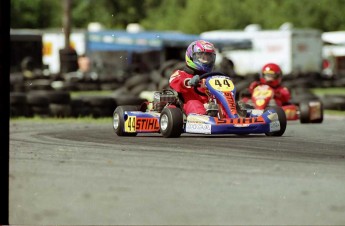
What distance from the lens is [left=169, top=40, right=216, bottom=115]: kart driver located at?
8.88 m

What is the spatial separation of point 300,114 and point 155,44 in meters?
21.3

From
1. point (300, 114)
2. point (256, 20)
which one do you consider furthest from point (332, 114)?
point (256, 20)

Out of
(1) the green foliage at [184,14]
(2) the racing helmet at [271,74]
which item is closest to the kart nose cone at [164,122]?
(2) the racing helmet at [271,74]

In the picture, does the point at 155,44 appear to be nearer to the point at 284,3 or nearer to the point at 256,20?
the point at 284,3

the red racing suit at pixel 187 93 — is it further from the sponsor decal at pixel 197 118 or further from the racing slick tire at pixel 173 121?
the racing slick tire at pixel 173 121

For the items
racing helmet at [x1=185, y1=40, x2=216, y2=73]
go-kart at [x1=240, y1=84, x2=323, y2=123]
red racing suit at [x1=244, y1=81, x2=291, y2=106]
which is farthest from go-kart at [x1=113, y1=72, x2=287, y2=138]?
red racing suit at [x1=244, y1=81, x2=291, y2=106]

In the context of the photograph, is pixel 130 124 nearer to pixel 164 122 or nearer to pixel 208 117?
pixel 164 122

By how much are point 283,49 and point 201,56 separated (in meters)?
28.5

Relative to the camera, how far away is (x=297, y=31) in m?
37.2

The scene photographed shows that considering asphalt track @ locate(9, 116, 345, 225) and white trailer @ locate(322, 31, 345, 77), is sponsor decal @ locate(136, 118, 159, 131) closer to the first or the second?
asphalt track @ locate(9, 116, 345, 225)

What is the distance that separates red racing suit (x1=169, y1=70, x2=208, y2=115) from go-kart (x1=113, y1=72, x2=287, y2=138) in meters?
0.06

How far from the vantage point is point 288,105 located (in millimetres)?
13266

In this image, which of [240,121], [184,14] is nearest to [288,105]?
[240,121]

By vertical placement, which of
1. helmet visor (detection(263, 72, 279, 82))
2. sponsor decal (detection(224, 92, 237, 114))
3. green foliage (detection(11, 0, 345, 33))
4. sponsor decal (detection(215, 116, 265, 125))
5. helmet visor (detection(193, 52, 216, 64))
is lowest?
sponsor decal (detection(215, 116, 265, 125))
